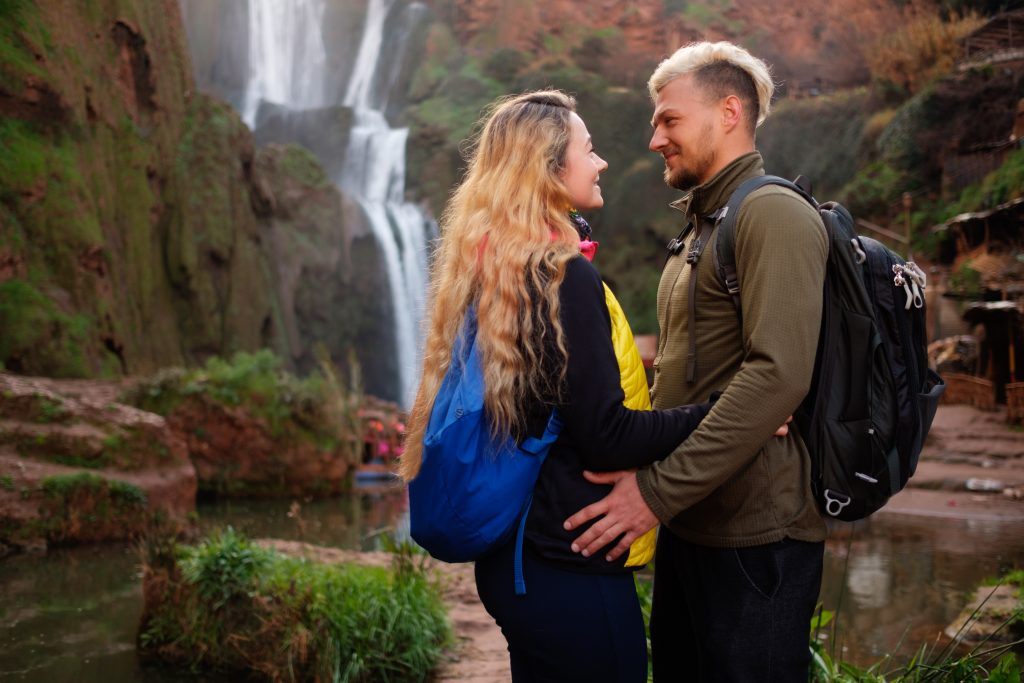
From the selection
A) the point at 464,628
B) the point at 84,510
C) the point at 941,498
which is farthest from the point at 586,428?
the point at 941,498

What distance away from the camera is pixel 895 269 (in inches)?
84.8

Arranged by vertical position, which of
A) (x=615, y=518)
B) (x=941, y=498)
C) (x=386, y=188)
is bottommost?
(x=941, y=498)

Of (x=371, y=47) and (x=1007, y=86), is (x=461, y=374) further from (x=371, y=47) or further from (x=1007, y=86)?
(x=371, y=47)

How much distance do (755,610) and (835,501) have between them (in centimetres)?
32

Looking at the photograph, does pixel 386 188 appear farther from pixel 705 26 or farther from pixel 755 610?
pixel 755 610

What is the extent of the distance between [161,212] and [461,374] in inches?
747

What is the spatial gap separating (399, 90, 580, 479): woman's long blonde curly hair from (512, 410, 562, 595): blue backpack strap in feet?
0.15

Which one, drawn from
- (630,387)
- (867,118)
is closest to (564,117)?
(630,387)

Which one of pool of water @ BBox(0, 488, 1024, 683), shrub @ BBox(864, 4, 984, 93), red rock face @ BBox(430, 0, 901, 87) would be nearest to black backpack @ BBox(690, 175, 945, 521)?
pool of water @ BBox(0, 488, 1024, 683)

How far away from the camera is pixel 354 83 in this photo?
3878 centimetres

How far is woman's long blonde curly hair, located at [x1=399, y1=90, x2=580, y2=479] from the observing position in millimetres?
2004

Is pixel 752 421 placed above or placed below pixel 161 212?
above

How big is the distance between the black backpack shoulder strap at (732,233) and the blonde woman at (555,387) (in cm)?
31

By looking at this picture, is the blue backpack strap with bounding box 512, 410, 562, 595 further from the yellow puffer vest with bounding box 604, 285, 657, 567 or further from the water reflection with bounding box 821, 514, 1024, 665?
the water reflection with bounding box 821, 514, 1024, 665
